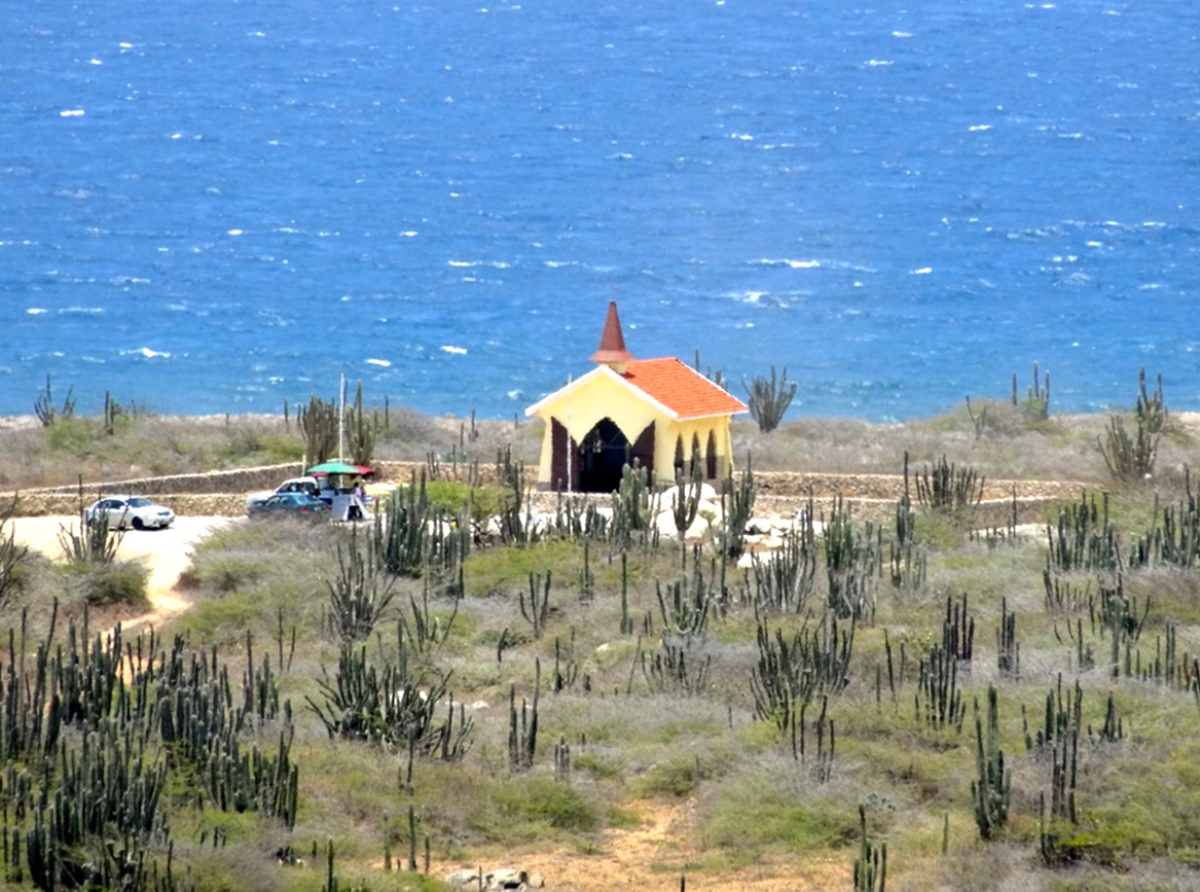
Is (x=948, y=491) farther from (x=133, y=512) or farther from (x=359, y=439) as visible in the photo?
(x=133, y=512)

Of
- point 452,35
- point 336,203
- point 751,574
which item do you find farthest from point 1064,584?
point 452,35

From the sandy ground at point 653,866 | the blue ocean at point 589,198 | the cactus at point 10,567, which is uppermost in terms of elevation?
the blue ocean at point 589,198

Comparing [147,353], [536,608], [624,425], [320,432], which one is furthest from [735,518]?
[147,353]

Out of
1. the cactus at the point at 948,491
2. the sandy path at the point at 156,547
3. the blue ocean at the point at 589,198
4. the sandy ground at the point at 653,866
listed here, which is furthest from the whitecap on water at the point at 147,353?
the sandy ground at the point at 653,866

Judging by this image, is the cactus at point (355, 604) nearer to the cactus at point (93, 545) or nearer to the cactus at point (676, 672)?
the cactus at point (93, 545)

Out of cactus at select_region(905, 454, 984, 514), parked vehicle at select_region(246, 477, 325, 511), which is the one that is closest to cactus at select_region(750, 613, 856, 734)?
cactus at select_region(905, 454, 984, 514)
